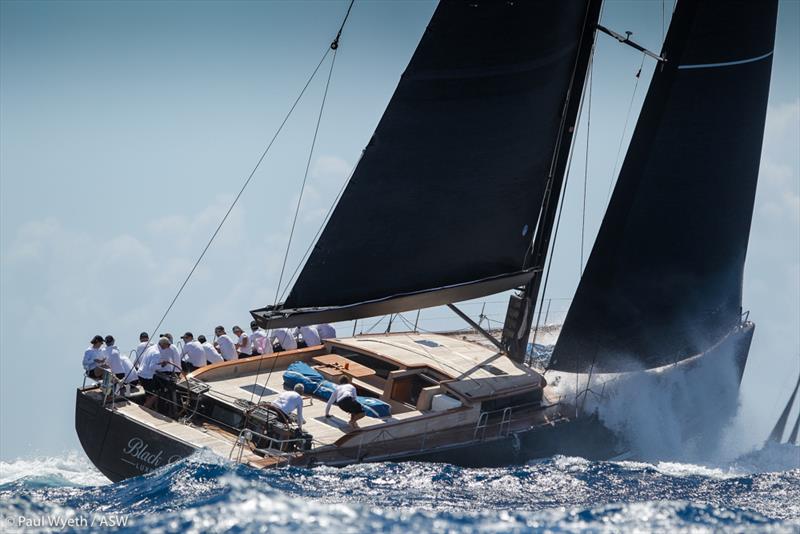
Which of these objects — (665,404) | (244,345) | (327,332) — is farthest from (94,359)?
(665,404)

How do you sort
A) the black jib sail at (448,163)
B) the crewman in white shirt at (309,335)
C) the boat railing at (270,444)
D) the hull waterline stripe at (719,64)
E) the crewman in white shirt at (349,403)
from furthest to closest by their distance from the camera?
the crewman in white shirt at (309,335)
the hull waterline stripe at (719,64)
the black jib sail at (448,163)
the crewman in white shirt at (349,403)
the boat railing at (270,444)

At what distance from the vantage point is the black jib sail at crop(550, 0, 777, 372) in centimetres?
1708

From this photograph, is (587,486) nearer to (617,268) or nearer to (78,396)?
(617,268)

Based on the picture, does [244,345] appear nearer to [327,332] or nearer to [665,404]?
[327,332]

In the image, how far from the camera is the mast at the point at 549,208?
1628 centimetres

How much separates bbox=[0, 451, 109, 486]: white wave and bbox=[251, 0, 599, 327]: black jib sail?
3924 millimetres

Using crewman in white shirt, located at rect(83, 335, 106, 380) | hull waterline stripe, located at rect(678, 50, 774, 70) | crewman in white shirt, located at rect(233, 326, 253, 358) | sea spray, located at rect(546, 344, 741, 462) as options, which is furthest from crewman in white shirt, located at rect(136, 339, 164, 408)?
hull waterline stripe, located at rect(678, 50, 774, 70)

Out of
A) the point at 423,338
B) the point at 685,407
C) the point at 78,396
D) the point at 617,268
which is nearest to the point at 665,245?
the point at 617,268

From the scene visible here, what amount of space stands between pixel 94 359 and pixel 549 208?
24.7 feet

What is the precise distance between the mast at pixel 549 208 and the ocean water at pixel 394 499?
8.47 feet

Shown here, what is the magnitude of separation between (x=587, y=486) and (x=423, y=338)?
501cm

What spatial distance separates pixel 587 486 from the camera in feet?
48.2

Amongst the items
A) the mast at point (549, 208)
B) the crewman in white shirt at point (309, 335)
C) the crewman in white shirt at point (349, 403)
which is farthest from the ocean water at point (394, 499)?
the crewman in white shirt at point (309, 335)

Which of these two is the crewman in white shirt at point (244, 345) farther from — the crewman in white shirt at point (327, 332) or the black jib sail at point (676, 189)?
the black jib sail at point (676, 189)
